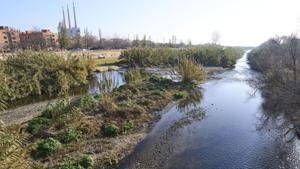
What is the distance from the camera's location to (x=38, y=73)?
76.4ft

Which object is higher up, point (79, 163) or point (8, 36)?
point (8, 36)

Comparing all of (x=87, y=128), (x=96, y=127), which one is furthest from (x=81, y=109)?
(x=87, y=128)

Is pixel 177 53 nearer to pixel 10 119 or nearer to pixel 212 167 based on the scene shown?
pixel 10 119

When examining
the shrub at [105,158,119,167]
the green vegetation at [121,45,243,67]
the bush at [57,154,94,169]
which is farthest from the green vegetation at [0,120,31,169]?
the green vegetation at [121,45,243,67]

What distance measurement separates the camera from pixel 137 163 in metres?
9.95

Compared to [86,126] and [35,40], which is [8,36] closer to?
[35,40]

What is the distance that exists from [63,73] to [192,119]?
1462 cm

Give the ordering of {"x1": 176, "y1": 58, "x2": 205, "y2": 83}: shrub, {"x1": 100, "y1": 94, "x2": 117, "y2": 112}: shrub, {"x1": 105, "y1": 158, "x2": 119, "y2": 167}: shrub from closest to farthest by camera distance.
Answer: {"x1": 105, "y1": 158, "x2": 119, "y2": 167}: shrub < {"x1": 100, "y1": 94, "x2": 117, "y2": 112}: shrub < {"x1": 176, "y1": 58, "x2": 205, "y2": 83}: shrub

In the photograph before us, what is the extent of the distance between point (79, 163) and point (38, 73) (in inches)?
639

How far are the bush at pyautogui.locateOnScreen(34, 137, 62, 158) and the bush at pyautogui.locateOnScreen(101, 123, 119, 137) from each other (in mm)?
2380

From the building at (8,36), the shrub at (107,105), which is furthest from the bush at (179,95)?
the building at (8,36)

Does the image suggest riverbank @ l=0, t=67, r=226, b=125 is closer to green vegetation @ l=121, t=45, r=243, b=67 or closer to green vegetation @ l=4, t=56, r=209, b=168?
green vegetation @ l=4, t=56, r=209, b=168

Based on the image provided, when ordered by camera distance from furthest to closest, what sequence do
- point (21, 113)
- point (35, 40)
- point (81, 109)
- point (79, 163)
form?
point (35, 40), point (21, 113), point (81, 109), point (79, 163)

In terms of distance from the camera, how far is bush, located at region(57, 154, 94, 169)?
8.91 meters
